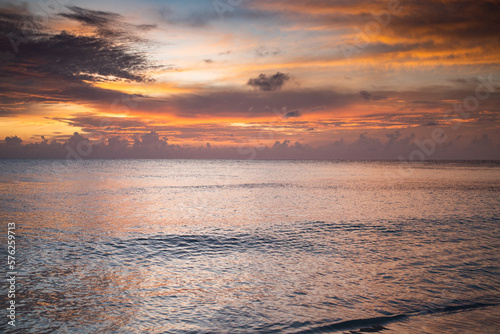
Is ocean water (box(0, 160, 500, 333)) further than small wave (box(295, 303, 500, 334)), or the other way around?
ocean water (box(0, 160, 500, 333))

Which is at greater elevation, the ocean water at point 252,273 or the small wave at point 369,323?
the small wave at point 369,323

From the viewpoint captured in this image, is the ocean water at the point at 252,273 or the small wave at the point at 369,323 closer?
the small wave at the point at 369,323

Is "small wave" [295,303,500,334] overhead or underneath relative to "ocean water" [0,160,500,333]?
overhead

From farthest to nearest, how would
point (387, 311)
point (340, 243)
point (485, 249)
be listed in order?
point (340, 243)
point (485, 249)
point (387, 311)

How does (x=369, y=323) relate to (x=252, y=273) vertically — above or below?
above

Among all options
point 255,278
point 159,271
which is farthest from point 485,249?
point 159,271

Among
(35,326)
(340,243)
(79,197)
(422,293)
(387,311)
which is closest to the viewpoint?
(35,326)

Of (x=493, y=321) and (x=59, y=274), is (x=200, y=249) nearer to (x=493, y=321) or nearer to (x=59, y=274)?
(x=59, y=274)

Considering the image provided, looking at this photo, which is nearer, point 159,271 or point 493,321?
point 493,321

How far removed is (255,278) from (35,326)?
9.41m

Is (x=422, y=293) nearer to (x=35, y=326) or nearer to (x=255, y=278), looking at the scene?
(x=255, y=278)

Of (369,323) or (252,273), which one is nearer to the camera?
(369,323)

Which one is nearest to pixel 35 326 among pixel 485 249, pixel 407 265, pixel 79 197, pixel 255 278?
pixel 255 278

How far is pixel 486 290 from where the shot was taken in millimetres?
14586
